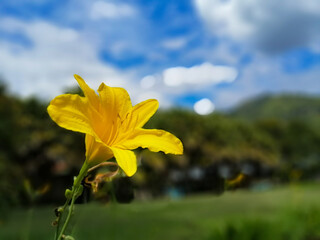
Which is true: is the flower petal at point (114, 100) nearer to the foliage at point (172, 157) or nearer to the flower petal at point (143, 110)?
the flower petal at point (143, 110)

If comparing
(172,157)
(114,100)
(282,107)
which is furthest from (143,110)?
(282,107)

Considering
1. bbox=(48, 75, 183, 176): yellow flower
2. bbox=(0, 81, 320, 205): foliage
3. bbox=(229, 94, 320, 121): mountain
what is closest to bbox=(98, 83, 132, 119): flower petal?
bbox=(48, 75, 183, 176): yellow flower

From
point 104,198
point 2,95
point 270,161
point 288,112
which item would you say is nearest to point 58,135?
point 2,95

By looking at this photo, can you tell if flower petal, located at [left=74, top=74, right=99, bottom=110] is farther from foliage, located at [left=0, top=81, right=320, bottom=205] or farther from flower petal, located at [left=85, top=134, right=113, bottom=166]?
foliage, located at [left=0, top=81, right=320, bottom=205]

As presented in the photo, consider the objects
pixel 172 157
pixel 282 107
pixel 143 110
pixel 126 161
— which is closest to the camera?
pixel 126 161

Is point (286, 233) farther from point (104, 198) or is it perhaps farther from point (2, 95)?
point (2, 95)

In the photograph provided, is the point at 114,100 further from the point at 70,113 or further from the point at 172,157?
the point at 172,157
